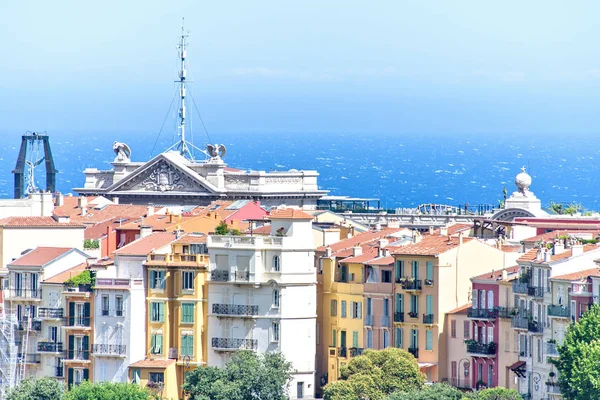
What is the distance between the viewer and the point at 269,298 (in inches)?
3802

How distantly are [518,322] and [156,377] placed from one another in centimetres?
1332

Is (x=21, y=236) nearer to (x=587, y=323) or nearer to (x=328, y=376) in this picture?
(x=328, y=376)

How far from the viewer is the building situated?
320 ft

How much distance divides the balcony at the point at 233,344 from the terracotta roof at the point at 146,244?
173 inches

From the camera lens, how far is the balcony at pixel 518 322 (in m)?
90.4

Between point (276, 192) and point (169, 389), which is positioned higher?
point (276, 192)

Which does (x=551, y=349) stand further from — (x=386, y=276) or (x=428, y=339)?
(x=386, y=276)

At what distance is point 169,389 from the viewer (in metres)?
97.1

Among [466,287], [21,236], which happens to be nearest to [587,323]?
[466,287]

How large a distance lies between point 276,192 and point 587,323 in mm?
56591

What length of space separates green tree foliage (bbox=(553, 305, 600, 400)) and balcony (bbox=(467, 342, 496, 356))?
5480mm

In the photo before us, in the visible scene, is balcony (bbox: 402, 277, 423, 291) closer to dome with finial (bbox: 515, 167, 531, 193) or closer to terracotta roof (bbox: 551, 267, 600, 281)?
terracotta roof (bbox: 551, 267, 600, 281)

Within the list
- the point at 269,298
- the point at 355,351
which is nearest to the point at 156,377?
the point at 269,298

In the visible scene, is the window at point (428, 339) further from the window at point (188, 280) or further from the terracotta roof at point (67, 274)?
the terracotta roof at point (67, 274)
